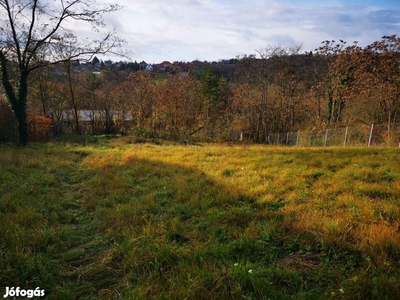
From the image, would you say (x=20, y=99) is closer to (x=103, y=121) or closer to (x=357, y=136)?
(x=103, y=121)

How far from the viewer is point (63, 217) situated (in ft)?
14.0

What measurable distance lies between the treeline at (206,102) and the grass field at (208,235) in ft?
53.6

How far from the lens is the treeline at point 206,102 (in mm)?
22078

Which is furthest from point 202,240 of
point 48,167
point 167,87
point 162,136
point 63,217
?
point 167,87

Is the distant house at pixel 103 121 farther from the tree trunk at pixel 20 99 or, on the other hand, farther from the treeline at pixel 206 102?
the tree trunk at pixel 20 99

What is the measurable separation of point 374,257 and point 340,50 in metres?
21.7

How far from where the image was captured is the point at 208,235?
3.46 m

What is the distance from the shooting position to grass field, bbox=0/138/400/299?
2.36 metres

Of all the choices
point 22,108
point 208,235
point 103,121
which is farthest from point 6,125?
point 208,235
